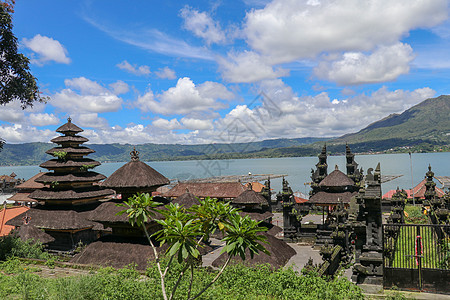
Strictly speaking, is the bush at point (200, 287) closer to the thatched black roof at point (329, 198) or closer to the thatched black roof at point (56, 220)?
the thatched black roof at point (56, 220)

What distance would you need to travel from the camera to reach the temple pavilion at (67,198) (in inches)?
898

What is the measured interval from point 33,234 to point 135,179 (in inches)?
432

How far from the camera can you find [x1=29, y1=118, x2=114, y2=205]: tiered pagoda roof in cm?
2384

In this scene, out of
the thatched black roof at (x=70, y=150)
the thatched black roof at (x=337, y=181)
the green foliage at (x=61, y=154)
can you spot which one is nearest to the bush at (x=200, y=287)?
the green foliage at (x=61, y=154)

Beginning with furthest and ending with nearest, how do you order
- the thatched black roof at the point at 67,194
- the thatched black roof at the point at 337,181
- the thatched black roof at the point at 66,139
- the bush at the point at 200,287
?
1. the thatched black roof at the point at 337,181
2. the thatched black roof at the point at 66,139
3. the thatched black roof at the point at 67,194
4. the bush at the point at 200,287

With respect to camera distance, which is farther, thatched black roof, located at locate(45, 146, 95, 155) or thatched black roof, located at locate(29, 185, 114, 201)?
thatched black roof, located at locate(45, 146, 95, 155)

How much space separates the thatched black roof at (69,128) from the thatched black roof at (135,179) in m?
11.0

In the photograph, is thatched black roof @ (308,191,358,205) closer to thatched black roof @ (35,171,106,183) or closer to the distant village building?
the distant village building

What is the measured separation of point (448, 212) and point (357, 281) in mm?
13500

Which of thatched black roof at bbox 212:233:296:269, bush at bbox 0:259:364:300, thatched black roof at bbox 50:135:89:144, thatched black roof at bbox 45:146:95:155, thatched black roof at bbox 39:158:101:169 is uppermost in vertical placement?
thatched black roof at bbox 50:135:89:144

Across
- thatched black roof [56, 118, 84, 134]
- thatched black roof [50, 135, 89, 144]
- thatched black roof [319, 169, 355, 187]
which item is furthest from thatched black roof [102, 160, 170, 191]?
thatched black roof [319, 169, 355, 187]

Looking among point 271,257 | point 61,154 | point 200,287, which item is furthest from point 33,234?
point 200,287

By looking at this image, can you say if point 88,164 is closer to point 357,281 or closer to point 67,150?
point 67,150

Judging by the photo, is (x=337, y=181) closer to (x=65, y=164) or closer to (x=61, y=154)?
(x=65, y=164)
